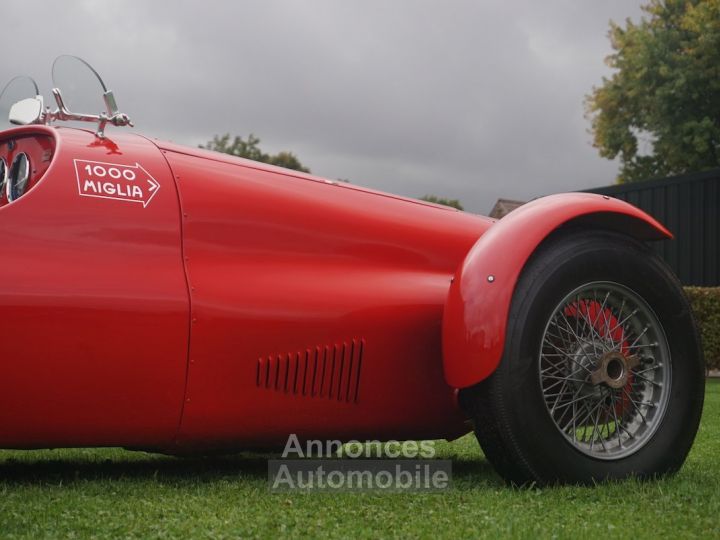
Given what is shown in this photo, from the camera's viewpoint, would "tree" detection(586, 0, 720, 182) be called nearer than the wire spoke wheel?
No

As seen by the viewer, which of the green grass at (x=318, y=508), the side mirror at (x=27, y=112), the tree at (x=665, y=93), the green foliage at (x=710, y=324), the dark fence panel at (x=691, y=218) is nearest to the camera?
the green grass at (x=318, y=508)

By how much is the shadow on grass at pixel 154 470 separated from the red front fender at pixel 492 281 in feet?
1.72

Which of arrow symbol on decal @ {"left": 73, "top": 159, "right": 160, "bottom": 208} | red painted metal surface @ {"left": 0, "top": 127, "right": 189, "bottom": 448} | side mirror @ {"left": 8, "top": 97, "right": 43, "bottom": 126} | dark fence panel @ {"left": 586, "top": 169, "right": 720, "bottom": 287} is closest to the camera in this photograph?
red painted metal surface @ {"left": 0, "top": 127, "right": 189, "bottom": 448}

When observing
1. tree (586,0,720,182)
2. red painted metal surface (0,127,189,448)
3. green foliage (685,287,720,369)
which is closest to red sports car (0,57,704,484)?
red painted metal surface (0,127,189,448)

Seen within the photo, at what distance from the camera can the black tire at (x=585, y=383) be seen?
131 inches

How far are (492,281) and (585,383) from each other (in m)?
0.54

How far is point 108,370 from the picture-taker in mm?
3162

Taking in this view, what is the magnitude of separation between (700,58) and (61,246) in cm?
2930

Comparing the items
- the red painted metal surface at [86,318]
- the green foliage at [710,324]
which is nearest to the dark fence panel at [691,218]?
the green foliage at [710,324]

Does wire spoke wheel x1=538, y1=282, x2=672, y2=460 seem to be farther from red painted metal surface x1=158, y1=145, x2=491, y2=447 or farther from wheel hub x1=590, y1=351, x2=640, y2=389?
red painted metal surface x1=158, y1=145, x2=491, y2=447

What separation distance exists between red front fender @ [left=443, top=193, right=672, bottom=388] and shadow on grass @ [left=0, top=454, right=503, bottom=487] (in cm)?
53

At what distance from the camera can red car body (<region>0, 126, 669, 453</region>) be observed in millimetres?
3129

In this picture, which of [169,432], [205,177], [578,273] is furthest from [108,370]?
[578,273]
